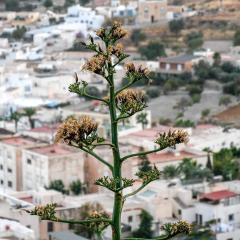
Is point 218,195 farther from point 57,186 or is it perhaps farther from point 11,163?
point 11,163

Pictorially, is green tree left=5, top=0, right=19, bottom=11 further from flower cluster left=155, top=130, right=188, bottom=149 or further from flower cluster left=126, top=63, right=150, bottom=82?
flower cluster left=155, top=130, right=188, bottom=149

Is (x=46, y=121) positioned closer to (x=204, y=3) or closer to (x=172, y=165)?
(x=172, y=165)

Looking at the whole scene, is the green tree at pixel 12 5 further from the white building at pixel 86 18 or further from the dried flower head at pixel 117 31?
the dried flower head at pixel 117 31

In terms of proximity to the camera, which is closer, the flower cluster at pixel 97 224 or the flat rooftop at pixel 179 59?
the flower cluster at pixel 97 224

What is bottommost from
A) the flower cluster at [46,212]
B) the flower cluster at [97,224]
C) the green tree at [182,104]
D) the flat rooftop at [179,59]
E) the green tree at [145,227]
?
the green tree at [182,104]

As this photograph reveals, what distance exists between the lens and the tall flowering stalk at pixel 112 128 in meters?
4.44

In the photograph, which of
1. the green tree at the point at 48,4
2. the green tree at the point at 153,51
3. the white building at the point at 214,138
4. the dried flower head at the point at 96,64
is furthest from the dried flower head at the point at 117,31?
the green tree at the point at 48,4

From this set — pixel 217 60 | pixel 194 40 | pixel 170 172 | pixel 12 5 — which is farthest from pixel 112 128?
pixel 12 5

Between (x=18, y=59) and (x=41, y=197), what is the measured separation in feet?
83.5

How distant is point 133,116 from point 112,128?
24980mm

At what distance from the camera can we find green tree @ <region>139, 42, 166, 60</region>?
45875 millimetres

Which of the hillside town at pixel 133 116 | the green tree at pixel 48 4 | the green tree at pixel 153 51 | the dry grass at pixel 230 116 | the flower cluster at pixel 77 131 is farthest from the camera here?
the green tree at pixel 48 4

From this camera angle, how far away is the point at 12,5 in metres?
61.2

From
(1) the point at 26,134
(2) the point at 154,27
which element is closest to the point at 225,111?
(1) the point at 26,134
